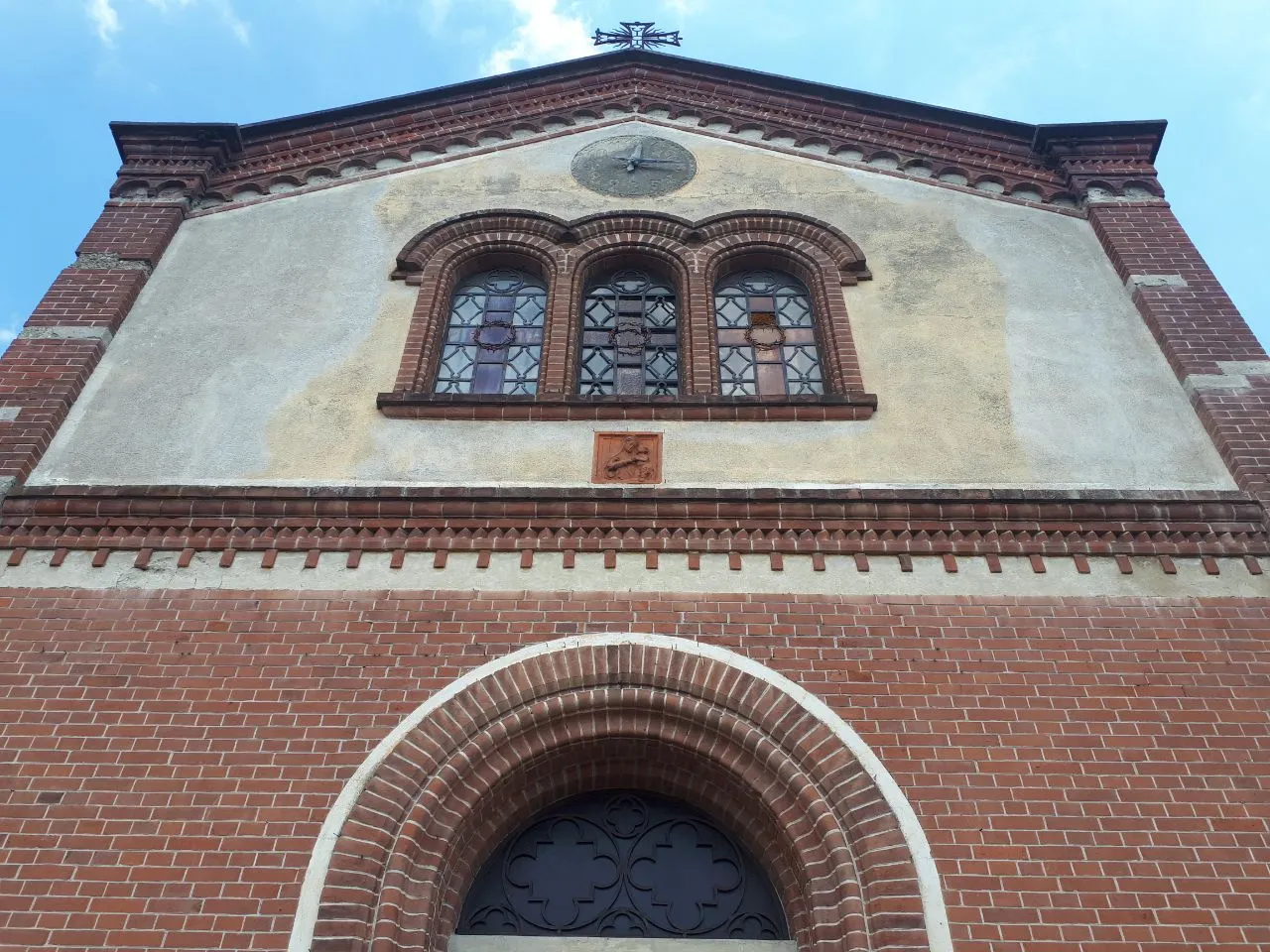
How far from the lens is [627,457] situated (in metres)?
7.14

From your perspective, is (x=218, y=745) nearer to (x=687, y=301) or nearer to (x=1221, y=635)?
(x=687, y=301)

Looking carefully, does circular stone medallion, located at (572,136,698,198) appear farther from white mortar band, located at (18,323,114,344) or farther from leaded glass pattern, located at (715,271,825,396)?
white mortar band, located at (18,323,114,344)

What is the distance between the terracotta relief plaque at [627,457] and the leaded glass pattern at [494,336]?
96 cm

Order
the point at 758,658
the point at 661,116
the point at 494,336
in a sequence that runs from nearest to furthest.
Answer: the point at 758,658 < the point at 494,336 < the point at 661,116

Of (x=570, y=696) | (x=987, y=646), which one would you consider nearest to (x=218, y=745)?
(x=570, y=696)

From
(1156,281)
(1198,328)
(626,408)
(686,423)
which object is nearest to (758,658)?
(686,423)

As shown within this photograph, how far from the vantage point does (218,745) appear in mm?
5707

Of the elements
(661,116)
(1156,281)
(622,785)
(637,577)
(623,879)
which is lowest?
(623,879)

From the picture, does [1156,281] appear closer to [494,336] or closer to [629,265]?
[629,265]

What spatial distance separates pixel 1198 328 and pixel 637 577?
15.7 ft

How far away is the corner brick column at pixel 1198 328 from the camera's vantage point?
7.15 meters

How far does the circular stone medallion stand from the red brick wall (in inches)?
179

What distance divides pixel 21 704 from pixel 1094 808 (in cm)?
578

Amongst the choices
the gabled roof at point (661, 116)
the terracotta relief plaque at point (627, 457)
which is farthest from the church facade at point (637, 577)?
the gabled roof at point (661, 116)
